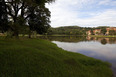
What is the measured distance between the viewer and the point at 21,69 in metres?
7.06

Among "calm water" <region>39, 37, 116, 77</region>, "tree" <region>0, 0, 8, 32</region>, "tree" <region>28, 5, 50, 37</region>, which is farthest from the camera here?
"tree" <region>28, 5, 50, 37</region>

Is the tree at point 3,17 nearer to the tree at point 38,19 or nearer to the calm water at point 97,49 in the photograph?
the tree at point 38,19

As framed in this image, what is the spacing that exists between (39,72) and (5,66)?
280cm

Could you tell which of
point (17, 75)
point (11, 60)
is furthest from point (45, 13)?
point (17, 75)

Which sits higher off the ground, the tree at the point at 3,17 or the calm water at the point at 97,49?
the tree at the point at 3,17

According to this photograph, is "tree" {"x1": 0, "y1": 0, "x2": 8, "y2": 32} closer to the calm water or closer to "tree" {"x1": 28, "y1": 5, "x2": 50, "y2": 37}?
"tree" {"x1": 28, "y1": 5, "x2": 50, "y2": 37}

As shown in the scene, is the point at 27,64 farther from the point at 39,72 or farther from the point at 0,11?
the point at 0,11

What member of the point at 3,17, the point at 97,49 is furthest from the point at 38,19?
the point at 97,49

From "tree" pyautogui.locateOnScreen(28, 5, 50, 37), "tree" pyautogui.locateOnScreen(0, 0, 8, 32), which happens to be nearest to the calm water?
Result: "tree" pyautogui.locateOnScreen(28, 5, 50, 37)

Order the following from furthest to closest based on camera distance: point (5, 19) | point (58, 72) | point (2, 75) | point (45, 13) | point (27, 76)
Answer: point (45, 13)
point (5, 19)
point (58, 72)
point (27, 76)
point (2, 75)

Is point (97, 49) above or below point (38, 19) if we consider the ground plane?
below

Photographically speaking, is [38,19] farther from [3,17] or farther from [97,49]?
[97,49]

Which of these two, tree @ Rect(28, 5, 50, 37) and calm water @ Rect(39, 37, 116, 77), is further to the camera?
tree @ Rect(28, 5, 50, 37)

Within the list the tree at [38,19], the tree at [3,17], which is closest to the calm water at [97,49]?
the tree at [38,19]
